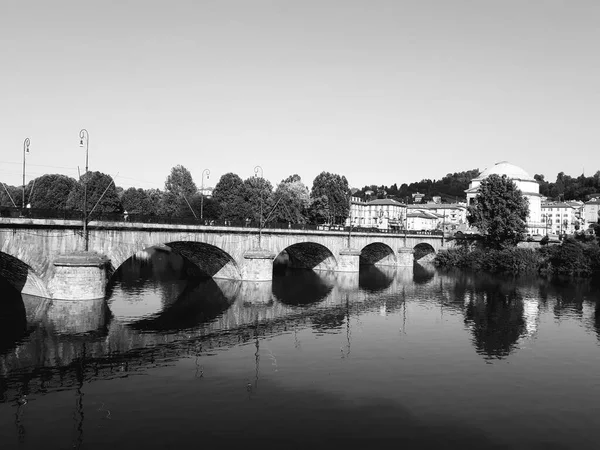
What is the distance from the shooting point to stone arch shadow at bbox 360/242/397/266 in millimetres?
88981

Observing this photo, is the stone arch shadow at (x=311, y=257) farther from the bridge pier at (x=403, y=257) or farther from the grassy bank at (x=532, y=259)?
the grassy bank at (x=532, y=259)

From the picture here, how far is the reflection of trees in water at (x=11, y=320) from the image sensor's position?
2977 centimetres

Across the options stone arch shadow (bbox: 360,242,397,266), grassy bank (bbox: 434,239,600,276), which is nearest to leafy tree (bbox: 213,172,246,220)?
stone arch shadow (bbox: 360,242,397,266)

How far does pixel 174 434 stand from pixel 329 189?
95.4 m

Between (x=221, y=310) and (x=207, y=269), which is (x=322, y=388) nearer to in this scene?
(x=221, y=310)

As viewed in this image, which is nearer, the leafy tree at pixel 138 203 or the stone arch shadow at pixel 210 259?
the stone arch shadow at pixel 210 259

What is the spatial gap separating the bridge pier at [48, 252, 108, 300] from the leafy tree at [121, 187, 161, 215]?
83651 mm

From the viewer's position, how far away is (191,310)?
1672 inches

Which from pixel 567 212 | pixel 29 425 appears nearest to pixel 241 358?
pixel 29 425

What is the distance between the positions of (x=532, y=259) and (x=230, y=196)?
56020mm

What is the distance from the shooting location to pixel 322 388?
2378 centimetres

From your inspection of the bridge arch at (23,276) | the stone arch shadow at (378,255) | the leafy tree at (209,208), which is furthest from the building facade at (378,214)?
the bridge arch at (23,276)

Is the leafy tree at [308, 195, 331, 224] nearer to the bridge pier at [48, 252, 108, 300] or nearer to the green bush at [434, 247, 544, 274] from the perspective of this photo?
the green bush at [434, 247, 544, 274]

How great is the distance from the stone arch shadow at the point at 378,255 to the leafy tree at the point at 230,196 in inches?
927
